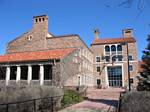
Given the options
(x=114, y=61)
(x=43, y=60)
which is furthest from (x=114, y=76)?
(x=43, y=60)

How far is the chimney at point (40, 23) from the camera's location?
41875 mm

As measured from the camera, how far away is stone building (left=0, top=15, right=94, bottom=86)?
29281 mm

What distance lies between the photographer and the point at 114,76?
5047 centimetres

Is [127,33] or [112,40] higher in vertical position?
[127,33]

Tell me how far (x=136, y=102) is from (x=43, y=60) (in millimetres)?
19304

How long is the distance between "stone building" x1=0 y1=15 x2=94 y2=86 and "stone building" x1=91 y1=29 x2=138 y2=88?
28.7 feet

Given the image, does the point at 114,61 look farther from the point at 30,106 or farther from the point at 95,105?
the point at 30,106

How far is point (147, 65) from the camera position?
17.8 metres

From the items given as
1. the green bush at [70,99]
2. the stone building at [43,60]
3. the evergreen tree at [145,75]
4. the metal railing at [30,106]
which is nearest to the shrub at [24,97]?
the metal railing at [30,106]

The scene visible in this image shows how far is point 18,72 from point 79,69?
1136 cm

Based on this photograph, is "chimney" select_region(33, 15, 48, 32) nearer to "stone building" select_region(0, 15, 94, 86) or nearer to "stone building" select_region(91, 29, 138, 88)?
"stone building" select_region(0, 15, 94, 86)

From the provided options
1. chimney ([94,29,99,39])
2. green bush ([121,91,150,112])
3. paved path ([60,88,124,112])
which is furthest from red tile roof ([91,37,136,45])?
green bush ([121,91,150,112])

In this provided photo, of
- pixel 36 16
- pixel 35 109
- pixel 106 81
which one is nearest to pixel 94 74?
pixel 106 81

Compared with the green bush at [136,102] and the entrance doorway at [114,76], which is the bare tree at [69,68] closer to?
the entrance doorway at [114,76]
